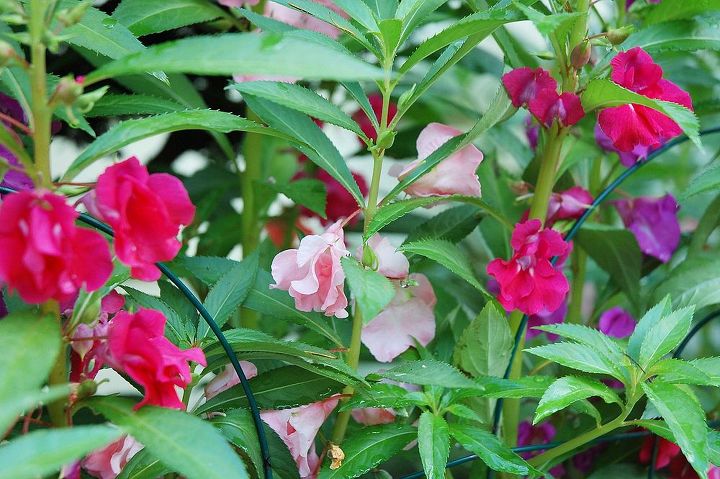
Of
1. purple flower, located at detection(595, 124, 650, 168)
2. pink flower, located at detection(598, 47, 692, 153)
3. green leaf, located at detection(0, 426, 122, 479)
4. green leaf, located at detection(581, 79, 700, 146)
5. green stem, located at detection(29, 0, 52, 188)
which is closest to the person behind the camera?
green leaf, located at detection(0, 426, 122, 479)

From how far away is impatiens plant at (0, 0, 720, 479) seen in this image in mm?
550

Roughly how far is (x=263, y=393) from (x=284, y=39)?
0.31 metres

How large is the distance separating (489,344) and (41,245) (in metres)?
0.42

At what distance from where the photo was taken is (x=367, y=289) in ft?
2.09

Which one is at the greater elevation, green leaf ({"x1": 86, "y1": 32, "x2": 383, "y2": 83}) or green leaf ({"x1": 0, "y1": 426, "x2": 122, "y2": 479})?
green leaf ({"x1": 86, "y1": 32, "x2": 383, "y2": 83})

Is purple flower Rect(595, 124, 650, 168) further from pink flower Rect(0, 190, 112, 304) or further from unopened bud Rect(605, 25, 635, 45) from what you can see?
pink flower Rect(0, 190, 112, 304)

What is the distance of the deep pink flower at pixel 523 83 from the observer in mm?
784

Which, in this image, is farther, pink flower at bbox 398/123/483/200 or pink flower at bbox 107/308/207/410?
pink flower at bbox 398/123/483/200

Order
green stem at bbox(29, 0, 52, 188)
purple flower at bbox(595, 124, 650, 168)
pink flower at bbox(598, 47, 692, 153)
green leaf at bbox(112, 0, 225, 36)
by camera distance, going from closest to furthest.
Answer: green stem at bbox(29, 0, 52, 188) → pink flower at bbox(598, 47, 692, 153) → green leaf at bbox(112, 0, 225, 36) → purple flower at bbox(595, 124, 650, 168)

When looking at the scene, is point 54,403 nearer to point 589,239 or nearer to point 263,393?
point 263,393

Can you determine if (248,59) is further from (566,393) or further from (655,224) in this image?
(655,224)

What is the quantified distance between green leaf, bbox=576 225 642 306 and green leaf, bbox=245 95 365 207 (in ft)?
0.97

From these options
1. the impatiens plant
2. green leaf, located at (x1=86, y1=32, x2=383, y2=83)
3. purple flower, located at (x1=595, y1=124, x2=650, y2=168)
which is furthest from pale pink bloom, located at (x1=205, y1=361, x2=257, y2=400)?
purple flower, located at (x1=595, y1=124, x2=650, y2=168)

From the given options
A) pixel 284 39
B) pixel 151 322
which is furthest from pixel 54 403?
pixel 284 39
